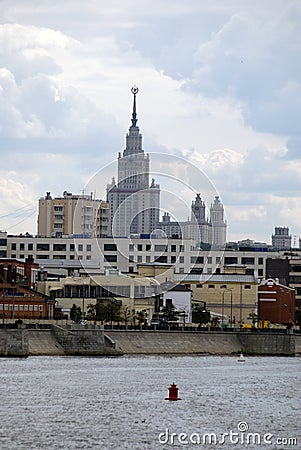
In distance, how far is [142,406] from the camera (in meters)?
79.9

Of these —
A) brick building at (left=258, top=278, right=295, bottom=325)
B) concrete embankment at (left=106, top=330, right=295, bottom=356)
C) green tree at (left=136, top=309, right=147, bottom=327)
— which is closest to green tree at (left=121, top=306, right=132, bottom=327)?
green tree at (left=136, top=309, right=147, bottom=327)

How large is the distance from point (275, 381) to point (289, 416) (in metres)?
25.9

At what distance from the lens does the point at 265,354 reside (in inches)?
5832

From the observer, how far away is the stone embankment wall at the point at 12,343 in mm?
120562

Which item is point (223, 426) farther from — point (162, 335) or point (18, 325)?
point (162, 335)

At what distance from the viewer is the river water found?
216 ft

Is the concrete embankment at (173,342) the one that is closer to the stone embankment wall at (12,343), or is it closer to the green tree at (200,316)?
the stone embankment wall at (12,343)

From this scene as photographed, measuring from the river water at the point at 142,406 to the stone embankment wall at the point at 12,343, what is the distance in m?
2.69

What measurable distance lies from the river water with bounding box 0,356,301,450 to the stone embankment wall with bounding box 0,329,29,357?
8.83 ft

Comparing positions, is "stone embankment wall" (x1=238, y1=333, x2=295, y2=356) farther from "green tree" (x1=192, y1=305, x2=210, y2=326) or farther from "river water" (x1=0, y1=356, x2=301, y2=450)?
"river water" (x1=0, y1=356, x2=301, y2=450)

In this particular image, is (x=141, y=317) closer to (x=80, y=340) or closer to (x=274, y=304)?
(x=80, y=340)

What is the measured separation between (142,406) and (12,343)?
4279 cm

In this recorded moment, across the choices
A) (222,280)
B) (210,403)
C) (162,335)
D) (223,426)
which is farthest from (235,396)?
(222,280)

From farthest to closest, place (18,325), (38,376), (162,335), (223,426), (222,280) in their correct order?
(222,280), (162,335), (18,325), (38,376), (223,426)
